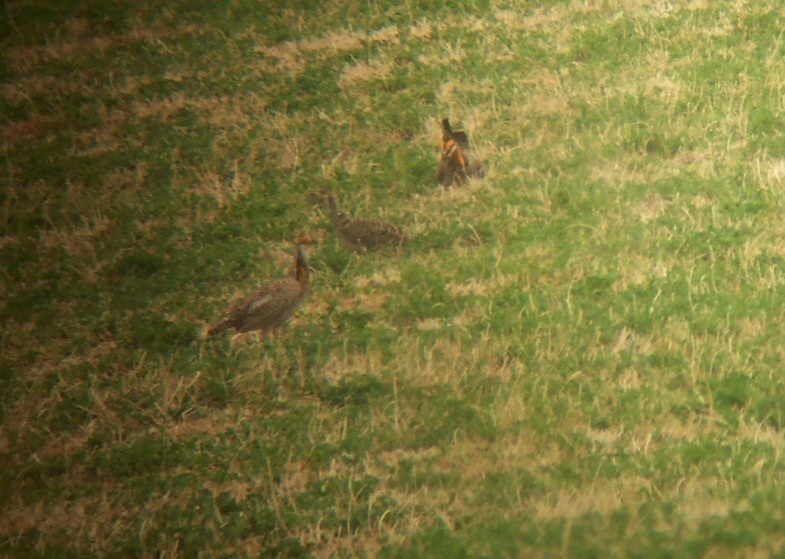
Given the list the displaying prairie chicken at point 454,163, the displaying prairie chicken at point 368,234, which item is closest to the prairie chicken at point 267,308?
the displaying prairie chicken at point 368,234

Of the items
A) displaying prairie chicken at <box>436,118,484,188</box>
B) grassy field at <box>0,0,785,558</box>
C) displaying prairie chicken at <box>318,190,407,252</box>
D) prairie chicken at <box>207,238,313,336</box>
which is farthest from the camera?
displaying prairie chicken at <box>436,118,484,188</box>

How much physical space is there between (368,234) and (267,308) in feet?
5.61

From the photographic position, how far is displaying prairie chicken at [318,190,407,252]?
37.7 ft

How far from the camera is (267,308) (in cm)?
1020

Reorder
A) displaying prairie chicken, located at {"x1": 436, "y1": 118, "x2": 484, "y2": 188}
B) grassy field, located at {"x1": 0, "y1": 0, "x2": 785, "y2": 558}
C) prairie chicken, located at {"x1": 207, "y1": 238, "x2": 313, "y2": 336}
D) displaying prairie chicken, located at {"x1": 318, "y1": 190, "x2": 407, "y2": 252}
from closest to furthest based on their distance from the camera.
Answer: grassy field, located at {"x1": 0, "y1": 0, "x2": 785, "y2": 558}, prairie chicken, located at {"x1": 207, "y1": 238, "x2": 313, "y2": 336}, displaying prairie chicken, located at {"x1": 318, "y1": 190, "x2": 407, "y2": 252}, displaying prairie chicken, located at {"x1": 436, "y1": 118, "x2": 484, "y2": 188}

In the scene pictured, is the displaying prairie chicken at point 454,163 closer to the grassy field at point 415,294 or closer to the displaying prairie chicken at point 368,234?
the grassy field at point 415,294

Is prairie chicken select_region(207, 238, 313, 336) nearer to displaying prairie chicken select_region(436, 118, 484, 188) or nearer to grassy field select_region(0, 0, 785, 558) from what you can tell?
grassy field select_region(0, 0, 785, 558)

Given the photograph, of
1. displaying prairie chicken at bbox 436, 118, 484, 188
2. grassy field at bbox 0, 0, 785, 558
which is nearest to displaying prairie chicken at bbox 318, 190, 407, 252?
grassy field at bbox 0, 0, 785, 558

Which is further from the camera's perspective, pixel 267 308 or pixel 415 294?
pixel 415 294

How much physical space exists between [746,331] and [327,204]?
17.5 feet

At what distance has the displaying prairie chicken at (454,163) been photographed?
494 inches

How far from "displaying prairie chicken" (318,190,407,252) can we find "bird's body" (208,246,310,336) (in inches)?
47.3

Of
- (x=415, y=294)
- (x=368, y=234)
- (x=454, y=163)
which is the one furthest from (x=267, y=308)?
(x=454, y=163)

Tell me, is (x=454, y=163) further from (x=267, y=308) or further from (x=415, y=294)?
(x=267, y=308)
